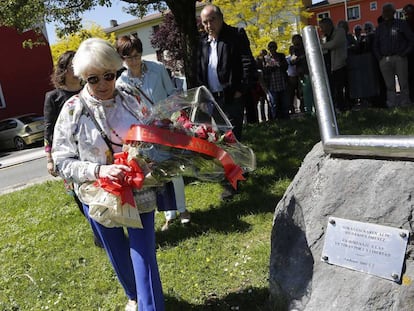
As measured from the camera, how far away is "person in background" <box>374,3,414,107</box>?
26.1ft

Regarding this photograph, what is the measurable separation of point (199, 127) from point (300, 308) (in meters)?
1.16

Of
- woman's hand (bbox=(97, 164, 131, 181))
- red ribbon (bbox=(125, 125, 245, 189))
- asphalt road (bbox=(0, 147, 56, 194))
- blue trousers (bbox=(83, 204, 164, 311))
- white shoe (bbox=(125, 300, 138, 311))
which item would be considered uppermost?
red ribbon (bbox=(125, 125, 245, 189))

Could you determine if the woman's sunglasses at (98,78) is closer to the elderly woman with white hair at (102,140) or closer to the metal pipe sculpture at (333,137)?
the elderly woman with white hair at (102,140)

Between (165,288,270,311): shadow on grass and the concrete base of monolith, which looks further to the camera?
(165,288,270,311): shadow on grass

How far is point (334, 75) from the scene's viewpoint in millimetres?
8875

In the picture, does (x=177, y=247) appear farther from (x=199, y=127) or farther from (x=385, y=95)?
(x=385, y=95)

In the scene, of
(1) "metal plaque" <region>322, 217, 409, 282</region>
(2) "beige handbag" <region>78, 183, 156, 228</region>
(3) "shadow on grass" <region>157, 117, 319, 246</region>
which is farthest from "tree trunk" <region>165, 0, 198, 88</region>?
(1) "metal plaque" <region>322, 217, 409, 282</region>

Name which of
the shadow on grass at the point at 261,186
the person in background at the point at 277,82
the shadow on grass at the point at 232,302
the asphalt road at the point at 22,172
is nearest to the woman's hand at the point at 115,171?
the shadow on grass at the point at 232,302

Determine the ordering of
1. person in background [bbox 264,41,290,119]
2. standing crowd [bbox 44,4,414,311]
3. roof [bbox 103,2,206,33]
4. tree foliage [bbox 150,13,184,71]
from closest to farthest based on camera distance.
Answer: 1. standing crowd [bbox 44,4,414,311]
2. person in background [bbox 264,41,290,119]
3. tree foliage [bbox 150,13,184,71]
4. roof [bbox 103,2,206,33]

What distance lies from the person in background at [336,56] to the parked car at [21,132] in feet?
51.1

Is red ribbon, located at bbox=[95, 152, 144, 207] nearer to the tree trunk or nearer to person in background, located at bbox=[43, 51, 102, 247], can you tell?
person in background, located at bbox=[43, 51, 102, 247]

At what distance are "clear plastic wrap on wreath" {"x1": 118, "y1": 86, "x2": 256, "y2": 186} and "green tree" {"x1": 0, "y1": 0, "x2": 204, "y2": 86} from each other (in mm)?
4180

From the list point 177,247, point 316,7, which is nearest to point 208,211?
point 177,247

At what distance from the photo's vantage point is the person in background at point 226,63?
5145 mm
